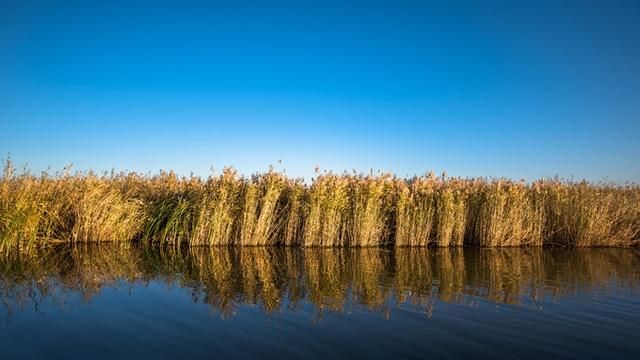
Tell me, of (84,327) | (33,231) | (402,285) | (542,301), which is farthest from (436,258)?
(33,231)

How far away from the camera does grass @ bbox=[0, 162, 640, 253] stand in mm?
17219

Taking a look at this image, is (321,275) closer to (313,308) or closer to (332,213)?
(313,308)

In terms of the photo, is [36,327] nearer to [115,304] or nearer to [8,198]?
[115,304]

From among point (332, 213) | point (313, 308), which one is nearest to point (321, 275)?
point (313, 308)

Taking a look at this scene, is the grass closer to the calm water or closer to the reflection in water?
the reflection in water

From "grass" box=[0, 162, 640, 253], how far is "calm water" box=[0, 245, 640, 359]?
126 inches

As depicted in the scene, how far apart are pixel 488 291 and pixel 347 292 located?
292 cm

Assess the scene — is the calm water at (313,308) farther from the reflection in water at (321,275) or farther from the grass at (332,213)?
the grass at (332,213)

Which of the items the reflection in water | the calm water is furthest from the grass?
the calm water

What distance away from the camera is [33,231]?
1465cm

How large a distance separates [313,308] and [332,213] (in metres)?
9.08

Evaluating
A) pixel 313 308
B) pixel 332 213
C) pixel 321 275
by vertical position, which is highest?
pixel 332 213

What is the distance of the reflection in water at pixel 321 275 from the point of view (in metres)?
9.10

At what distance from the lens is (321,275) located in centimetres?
1157
